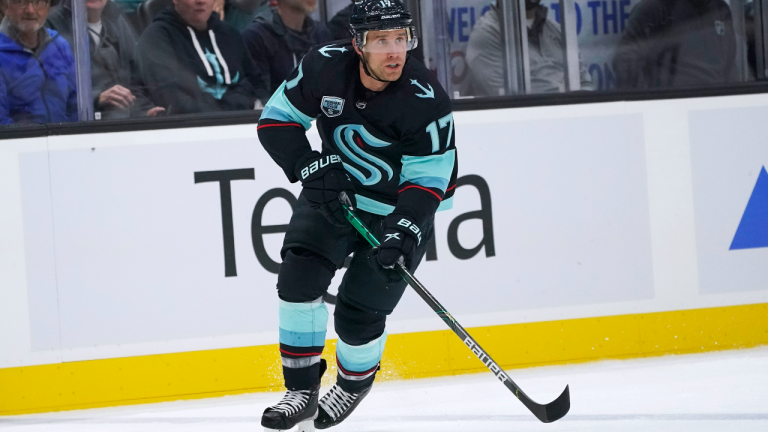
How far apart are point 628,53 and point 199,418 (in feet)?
7.53

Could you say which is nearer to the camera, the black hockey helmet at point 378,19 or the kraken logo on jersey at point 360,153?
the black hockey helmet at point 378,19

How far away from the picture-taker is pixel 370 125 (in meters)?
2.33

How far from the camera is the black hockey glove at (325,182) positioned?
2.26m

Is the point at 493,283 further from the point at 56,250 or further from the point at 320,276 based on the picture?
the point at 56,250

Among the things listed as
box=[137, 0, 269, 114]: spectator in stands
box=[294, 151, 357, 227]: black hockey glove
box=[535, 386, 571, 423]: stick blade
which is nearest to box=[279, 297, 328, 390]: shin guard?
box=[294, 151, 357, 227]: black hockey glove

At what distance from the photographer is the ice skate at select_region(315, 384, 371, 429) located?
248 centimetres

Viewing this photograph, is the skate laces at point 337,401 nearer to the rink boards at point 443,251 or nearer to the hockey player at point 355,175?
the hockey player at point 355,175

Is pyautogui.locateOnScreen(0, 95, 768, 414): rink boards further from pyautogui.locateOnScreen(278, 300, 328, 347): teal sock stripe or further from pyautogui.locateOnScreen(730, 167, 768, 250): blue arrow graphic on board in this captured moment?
pyautogui.locateOnScreen(278, 300, 328, 347): teal sock stripe

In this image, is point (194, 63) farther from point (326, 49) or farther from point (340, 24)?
point (326, 49)

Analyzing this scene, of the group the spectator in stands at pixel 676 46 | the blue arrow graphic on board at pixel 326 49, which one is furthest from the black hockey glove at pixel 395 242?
the spectator in stands at pixel 676 46

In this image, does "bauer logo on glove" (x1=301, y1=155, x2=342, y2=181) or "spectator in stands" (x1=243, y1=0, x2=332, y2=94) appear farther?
"spectator in stands" (x1=243, y1=0, x2=332, y2=94)

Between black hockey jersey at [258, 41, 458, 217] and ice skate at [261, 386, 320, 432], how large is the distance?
1.86ft

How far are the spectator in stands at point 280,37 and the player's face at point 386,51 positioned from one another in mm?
1321

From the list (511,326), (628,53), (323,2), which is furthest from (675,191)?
(323,2)
